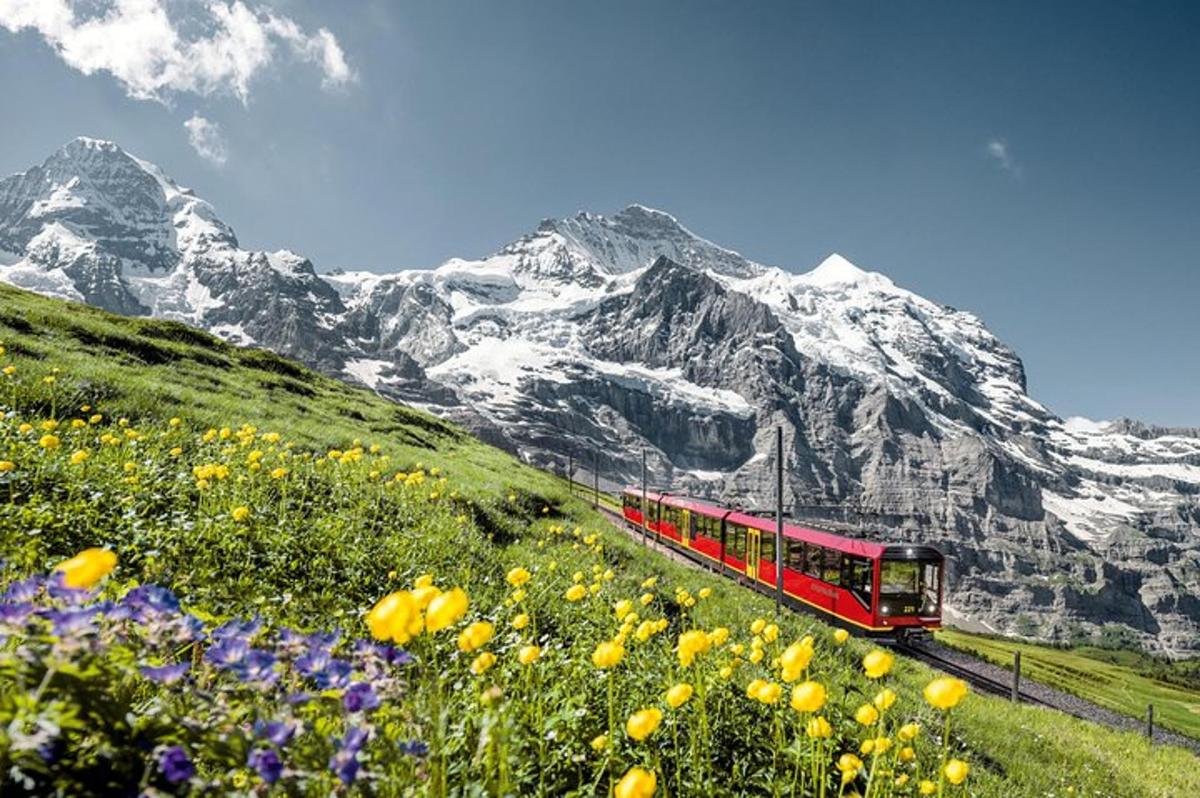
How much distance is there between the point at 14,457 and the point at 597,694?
23.3ft

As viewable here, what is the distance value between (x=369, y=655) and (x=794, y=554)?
24.9 m

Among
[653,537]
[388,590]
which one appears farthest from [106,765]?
[653,537]

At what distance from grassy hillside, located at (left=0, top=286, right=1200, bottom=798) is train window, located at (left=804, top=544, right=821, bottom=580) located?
22.2 ft

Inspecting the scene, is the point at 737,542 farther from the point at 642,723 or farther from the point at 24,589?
the point at 24,589

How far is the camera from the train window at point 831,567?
73.6 ft

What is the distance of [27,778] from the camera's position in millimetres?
1523

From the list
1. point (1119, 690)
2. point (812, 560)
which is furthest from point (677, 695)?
point (1119, 690)

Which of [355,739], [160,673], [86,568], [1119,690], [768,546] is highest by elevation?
[86,568]

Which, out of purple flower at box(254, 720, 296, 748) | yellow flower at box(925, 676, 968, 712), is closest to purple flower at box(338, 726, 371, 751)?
purple flower at box(254, 720, 296, 748)

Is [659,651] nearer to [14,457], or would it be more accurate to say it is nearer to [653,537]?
[14,457]

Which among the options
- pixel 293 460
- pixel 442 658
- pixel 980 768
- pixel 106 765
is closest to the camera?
pixel 106 765

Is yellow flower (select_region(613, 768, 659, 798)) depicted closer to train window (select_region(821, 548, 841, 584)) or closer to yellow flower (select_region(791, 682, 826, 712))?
yellow flower (select_region(791, 682, 826, 712))

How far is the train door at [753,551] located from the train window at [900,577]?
20.9 ft

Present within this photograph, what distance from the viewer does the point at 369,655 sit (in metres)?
2.29
